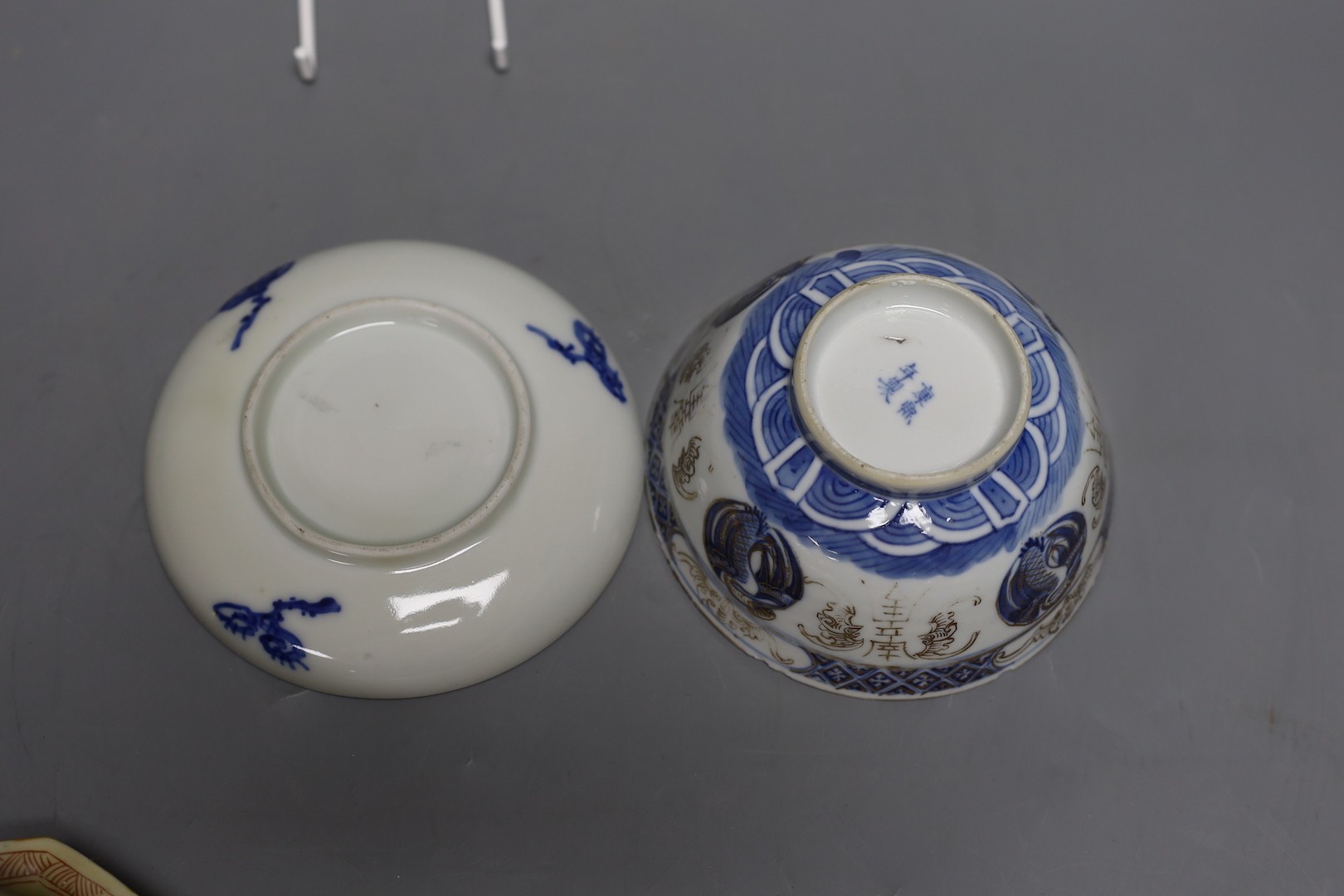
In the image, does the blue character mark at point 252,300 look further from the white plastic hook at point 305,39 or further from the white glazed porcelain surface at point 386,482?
the white plastic hook at point 305,39

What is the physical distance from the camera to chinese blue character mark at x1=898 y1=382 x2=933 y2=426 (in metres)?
0.89

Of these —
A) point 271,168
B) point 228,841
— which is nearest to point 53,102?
point 271,168

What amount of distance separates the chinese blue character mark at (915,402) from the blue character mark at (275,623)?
0.53 meters

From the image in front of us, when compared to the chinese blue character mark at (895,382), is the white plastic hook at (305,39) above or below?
above

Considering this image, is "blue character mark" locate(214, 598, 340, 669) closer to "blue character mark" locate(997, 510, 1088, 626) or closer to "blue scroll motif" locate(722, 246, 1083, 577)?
"blue scroll motif" locate(722, 246, 1083, 577)

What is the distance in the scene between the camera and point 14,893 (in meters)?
0.96

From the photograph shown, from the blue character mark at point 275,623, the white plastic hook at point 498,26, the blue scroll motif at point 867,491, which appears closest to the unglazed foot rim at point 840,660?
the blue scroll motif at point 867,491

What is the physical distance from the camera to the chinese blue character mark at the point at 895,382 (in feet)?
2.96

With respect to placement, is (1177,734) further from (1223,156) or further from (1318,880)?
(1223,156)

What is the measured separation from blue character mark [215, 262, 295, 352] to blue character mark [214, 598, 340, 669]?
0.25m

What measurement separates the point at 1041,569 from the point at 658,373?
0.51 meters

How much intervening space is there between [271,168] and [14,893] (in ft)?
2.90

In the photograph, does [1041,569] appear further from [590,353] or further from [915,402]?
[590,353]

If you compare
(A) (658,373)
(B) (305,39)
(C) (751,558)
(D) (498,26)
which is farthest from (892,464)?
(B) (305,39)
